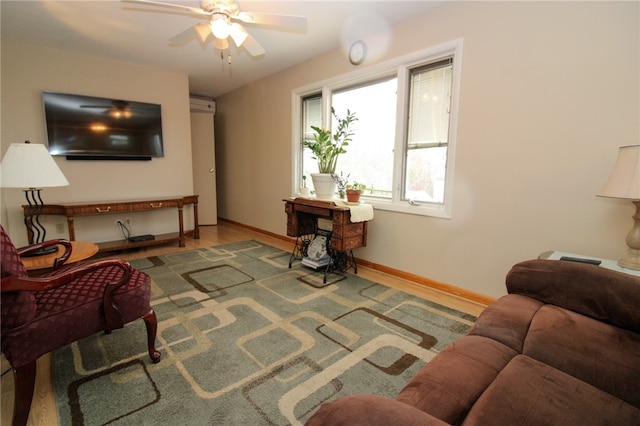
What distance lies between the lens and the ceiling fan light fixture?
215cm

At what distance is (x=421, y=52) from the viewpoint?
2857mm

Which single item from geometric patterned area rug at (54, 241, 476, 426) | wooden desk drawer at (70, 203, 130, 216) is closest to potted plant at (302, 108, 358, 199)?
geometric patterned area rug at (54, 241, 476, 426)

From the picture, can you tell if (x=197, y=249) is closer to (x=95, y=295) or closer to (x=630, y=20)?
(x=95, y=295)

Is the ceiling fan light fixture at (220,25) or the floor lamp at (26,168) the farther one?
the ceiling fan light fixture at (220,25)

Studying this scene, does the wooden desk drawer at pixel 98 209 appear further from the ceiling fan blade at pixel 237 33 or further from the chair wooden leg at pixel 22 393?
the chair wooden leg at pixel 22 393

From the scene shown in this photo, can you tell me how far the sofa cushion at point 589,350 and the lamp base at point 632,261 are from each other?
27.7 inches

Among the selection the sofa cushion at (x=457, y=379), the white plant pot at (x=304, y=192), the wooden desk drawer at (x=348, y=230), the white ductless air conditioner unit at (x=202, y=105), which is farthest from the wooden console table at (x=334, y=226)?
the white ductless air conditioner unit at (x=202, y=105)

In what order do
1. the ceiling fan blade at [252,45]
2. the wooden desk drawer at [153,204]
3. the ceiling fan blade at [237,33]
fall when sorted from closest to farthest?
the ceiling fan blade at [237,33] < the ceiling fan blade at [252,45] < the wooden desk drawer at [153,204]

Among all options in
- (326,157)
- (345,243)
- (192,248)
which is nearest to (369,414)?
(345,243)

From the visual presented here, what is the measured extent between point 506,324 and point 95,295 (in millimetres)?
2045

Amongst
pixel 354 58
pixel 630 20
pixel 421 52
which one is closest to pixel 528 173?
pixel 630 20

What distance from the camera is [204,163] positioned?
226 inches

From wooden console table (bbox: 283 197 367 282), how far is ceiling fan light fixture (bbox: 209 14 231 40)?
5.66ft

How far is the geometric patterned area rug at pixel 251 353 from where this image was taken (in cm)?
148
